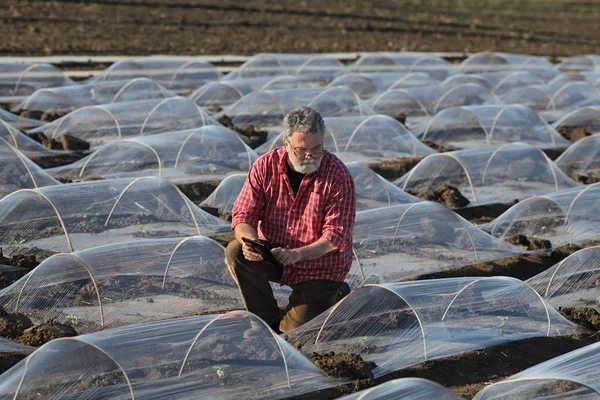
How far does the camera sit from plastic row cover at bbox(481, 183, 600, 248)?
8.62 m

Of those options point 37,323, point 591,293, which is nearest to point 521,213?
point 591,293

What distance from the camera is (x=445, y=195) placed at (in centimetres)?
972

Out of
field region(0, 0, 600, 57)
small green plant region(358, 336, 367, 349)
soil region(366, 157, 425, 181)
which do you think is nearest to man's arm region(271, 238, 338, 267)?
small green plant region(358, 336, 367, 349)

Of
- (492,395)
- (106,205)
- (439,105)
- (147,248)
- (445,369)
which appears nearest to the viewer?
(492,395)

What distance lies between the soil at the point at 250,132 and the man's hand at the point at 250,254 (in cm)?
676

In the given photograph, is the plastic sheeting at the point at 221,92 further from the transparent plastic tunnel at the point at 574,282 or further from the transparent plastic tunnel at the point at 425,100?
the transparent plastic tunnel at the point at 574,282

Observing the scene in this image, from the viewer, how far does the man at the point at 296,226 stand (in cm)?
539

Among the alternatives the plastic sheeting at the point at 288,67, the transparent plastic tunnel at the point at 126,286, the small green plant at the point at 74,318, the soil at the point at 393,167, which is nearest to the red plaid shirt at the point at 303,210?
the transparent plastic tunnel at the point at 126,286

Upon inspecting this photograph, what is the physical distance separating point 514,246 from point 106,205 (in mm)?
3762

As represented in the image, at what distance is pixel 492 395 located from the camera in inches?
191

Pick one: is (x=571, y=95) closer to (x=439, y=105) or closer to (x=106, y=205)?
(x=439, y=105)

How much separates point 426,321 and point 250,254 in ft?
4.41

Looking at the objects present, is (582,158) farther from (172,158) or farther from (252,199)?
(252,199)

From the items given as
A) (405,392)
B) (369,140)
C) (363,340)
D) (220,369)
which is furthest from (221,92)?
(405,392)
